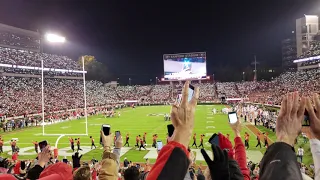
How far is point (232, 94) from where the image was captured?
67.3m

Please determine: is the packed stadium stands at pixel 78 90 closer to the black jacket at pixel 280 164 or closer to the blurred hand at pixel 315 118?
the blurred hand at pixel 315 118

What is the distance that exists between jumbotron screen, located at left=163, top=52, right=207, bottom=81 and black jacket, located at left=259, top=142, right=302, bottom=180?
6076 centimetres

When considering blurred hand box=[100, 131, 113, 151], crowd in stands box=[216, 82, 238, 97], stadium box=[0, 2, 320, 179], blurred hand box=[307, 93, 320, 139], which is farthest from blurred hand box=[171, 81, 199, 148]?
crowd in stands box=[216, 82, 238, 97]

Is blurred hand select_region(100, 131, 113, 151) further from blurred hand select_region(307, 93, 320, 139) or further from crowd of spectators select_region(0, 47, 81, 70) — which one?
crowd of spectators select_region(0, 47, 81, 70)

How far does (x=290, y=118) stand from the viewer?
59.3 inches

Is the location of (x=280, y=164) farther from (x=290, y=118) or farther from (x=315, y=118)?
(x=315, y=118)

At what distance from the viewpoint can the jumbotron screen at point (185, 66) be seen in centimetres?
6175

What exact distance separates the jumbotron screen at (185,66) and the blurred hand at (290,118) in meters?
60.5

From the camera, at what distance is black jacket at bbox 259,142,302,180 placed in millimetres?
1136

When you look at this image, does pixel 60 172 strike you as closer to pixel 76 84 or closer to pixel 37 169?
pixel 37 169

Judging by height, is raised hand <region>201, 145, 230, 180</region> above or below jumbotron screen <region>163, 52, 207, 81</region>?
below

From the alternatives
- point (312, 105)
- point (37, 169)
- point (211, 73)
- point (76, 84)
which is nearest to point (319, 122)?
point (312, 105)

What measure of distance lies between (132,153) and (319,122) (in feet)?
59.0

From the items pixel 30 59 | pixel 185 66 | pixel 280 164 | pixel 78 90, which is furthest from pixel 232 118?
pixel 30 59
